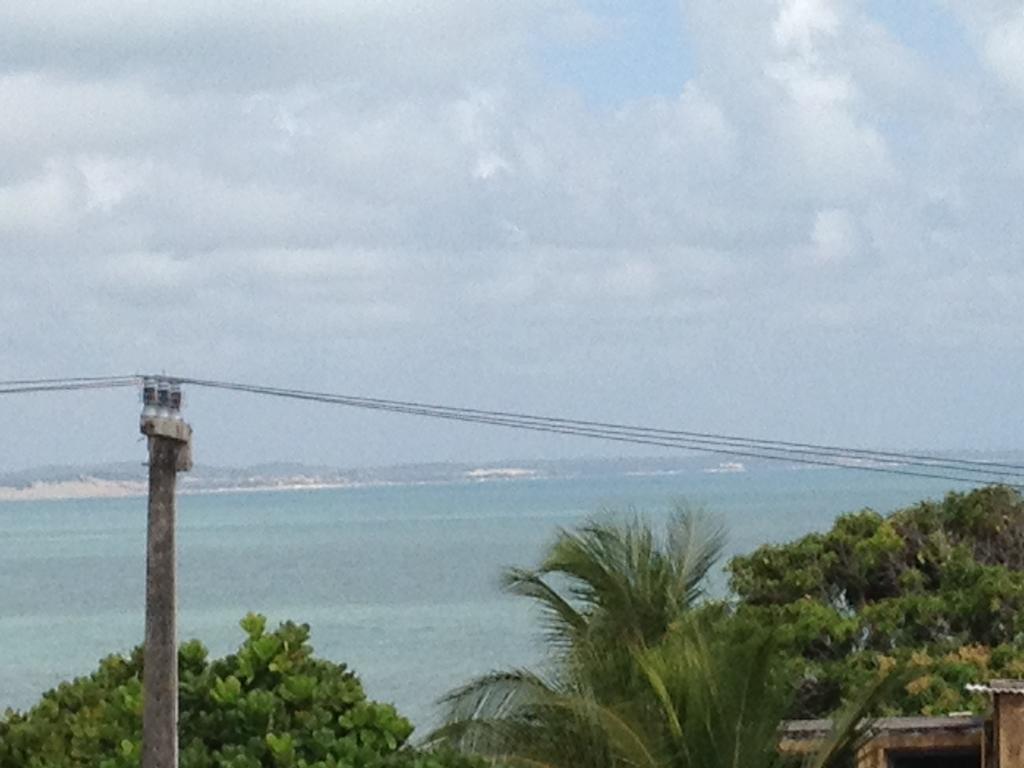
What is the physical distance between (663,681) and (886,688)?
1.97 metres

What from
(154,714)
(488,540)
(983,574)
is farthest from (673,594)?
(488,540)

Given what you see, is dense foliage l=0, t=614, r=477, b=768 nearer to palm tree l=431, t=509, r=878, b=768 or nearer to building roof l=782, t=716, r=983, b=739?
palm tree l=431, t=509, r=878, b=768

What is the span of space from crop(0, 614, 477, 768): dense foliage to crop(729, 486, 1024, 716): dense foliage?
948cm

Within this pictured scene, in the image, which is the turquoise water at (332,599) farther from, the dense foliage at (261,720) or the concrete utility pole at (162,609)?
the concrete utility pole at (162,609)

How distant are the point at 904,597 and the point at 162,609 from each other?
1656cm

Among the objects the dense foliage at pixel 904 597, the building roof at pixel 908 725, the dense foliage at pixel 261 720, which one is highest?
the dense foliage at pixel 904 597

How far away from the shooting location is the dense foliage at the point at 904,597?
25922mm

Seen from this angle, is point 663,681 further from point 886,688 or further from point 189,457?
point 189,457

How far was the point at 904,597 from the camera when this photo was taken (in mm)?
28922

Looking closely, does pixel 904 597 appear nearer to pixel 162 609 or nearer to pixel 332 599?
pixel 162 609

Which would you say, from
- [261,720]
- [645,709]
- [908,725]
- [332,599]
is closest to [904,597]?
[908,725]

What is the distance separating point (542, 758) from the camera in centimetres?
1741

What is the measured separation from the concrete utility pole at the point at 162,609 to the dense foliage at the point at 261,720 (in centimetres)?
101

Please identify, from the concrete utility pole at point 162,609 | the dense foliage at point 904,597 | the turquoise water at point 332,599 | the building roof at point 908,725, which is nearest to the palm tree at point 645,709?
the building roof at point 908,725
